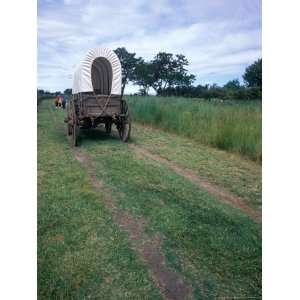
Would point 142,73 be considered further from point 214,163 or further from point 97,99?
point 214,163

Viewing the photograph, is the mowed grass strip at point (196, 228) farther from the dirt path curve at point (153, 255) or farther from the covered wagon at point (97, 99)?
the covered wagon at point (97, 99)

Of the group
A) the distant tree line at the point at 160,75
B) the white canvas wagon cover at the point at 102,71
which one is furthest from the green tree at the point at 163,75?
the white canvas wagon cover at the point at 102,71

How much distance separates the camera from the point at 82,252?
8.26 ft

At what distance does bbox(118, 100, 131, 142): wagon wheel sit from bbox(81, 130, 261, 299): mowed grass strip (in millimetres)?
2495

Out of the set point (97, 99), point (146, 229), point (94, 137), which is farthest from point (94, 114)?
point (146, 229)

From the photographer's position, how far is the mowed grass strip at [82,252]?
2107 millimetres

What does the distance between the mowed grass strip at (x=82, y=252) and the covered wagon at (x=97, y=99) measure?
3199 mm

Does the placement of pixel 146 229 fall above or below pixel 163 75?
below

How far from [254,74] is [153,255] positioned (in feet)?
5.49

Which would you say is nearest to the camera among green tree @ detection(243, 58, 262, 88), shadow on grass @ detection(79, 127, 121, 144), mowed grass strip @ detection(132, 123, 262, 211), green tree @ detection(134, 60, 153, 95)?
green tree @ detection(243, 58, 262, 88)

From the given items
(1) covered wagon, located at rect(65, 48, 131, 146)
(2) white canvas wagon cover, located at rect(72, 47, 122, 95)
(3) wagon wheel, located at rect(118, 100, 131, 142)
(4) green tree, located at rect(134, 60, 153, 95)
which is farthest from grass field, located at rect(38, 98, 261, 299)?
(4) green tree, located at rect(134, 60, 153, 95)

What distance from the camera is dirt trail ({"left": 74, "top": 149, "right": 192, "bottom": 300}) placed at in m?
2.12

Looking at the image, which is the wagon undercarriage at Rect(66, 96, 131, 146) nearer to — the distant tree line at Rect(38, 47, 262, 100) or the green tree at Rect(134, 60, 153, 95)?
the distant tree line at Rect(38, 47, 262, 100)
